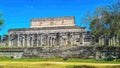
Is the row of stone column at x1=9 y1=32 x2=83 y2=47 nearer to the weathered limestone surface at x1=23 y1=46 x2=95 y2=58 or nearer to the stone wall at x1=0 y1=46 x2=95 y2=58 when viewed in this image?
the stone wall at x1=0 y1=46 x2=95 y2=58

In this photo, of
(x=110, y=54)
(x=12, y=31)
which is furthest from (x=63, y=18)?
(x=110, y=54)

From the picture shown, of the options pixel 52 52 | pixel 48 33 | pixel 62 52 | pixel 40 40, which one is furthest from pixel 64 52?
pixel 48 33

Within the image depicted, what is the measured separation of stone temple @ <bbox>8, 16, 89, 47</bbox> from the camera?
63.4 metres

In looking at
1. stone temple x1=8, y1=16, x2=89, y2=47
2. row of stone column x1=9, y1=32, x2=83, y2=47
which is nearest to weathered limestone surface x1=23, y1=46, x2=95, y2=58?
stone temple x1=8, y1=16, x2=89, y2=47

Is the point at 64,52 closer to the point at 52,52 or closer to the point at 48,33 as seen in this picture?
the point at 52,52

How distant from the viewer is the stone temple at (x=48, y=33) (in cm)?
6342

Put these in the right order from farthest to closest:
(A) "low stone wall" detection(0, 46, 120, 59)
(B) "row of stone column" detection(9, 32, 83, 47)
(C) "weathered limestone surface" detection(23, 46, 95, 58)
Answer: (B) "row of stone column" detection(9, 32, 83, 47)
(C) "weathered limestone surface" detection(23, 46, 95, 58)
(A) "low stone wall" detection(0, 46, 120, 59)

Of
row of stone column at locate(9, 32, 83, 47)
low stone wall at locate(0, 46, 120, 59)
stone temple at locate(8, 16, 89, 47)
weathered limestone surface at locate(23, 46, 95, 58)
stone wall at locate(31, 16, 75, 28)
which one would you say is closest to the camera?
low stone wall at locate(0, 46, 120, 59)

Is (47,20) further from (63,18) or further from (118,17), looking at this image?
(118,17)

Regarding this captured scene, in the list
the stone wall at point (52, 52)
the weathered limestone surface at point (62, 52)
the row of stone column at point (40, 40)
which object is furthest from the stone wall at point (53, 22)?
the weathered limestone surface at point (62, 52)

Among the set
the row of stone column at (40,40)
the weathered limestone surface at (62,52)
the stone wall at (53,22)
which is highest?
the stone wall at (53,22)

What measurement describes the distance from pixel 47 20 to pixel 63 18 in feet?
12.6

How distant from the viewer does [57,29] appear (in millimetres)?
82938

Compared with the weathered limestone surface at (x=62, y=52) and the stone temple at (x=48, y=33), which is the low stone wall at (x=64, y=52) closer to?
the weathered limestone surface at (x=62, y=52)
